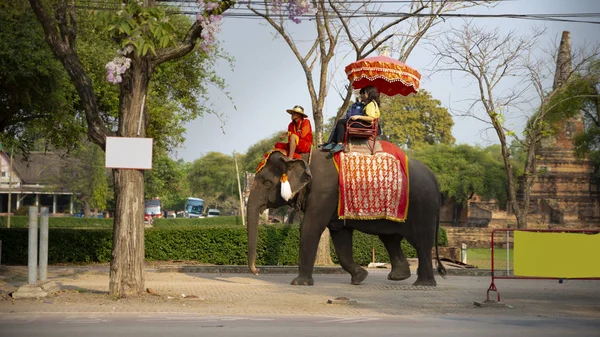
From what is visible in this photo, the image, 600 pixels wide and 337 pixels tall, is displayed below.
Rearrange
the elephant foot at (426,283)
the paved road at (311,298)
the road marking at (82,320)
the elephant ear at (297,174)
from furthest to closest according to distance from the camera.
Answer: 1. the elephant foot at (426,283)
2. the elephant ear at (297,174)
3. the paved road at (311,298)
4. the road marking at (82,320)

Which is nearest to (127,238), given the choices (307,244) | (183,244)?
(307,244)

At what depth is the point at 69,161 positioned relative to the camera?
73.2m

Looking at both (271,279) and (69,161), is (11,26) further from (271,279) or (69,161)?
(69,161)

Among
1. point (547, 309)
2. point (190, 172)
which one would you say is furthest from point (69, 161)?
point (547, 309)

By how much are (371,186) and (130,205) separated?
4.78 meters

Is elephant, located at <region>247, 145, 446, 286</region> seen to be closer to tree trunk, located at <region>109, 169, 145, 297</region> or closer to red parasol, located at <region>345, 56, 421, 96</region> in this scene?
red parasol, located at <region>345, 56, 421, 96</region>

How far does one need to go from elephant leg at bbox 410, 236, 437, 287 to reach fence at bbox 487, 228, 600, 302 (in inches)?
117

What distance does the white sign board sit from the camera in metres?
13.4

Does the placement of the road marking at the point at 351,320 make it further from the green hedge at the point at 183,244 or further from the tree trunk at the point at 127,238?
the green hedge at the point at 183,244

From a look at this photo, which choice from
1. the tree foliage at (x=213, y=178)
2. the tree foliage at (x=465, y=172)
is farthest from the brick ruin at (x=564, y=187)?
the tree foliage at (x=213, y=178)

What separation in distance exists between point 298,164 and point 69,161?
61.1 metres

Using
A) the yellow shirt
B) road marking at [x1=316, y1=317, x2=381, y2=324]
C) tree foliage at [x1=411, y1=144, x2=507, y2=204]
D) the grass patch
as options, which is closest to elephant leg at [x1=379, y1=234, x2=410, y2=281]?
the yellow shirt

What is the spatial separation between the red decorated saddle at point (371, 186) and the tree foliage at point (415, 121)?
58.0 meters

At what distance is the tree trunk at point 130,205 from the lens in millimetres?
13547
